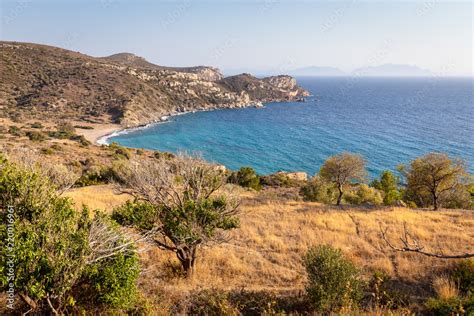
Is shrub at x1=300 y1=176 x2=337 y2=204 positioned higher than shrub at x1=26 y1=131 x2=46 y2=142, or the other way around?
shrub at x1=26 y1=131 x2=46 y2=142

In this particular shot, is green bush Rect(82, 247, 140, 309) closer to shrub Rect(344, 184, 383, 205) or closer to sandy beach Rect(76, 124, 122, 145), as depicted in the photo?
shrub Rect(344, 184, 383, 205)

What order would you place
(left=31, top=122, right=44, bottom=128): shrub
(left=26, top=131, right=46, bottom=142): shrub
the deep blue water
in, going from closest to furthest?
(left=26, top=131, right=46, bottom=142): shrub < the deep blue water < (left=31, top=122, right=44, bottom=128): shrub

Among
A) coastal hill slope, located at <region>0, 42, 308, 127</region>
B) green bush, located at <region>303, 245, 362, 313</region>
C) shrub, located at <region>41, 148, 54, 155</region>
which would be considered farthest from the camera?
coastal hill slope, located at <region>0, 42, 308, 127</region>

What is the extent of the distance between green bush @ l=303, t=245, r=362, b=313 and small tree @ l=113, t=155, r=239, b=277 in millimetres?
4097

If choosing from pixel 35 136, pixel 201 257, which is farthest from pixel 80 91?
pixel 201 257

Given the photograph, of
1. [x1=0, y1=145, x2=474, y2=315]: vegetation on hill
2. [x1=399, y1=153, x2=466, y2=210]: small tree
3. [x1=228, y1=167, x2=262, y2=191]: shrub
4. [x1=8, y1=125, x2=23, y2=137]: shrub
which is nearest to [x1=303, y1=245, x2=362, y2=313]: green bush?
[x1=0, y1=145, x2=474, y2=315]: vegetation on hill

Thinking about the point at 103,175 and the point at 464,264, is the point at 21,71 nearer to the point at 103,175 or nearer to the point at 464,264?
the point at 103,175

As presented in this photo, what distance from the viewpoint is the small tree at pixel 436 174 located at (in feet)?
88.7

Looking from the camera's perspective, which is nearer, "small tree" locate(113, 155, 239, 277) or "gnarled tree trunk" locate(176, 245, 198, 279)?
"small tree" locate(113, 155, 239, 277)

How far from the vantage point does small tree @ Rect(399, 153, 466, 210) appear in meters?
27.0

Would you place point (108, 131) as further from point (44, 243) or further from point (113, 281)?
point (44, 243)

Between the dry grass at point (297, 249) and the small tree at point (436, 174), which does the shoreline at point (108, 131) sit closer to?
the dry grass at point (297, 249)

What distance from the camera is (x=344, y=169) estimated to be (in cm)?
3155

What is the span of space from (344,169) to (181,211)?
78.1ft
